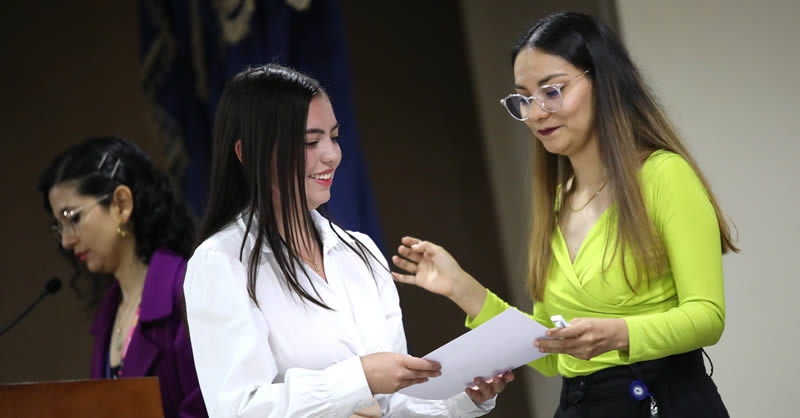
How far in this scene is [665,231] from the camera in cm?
152

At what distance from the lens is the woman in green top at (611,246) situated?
146cm

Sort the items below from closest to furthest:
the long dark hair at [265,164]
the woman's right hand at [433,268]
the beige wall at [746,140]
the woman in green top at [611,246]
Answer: the woman in green top at [611,246] → the long dark hair at [265,164] → the woman's right hand at [433,268] → the beige wall at [746,140]

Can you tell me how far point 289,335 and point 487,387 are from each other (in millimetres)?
397

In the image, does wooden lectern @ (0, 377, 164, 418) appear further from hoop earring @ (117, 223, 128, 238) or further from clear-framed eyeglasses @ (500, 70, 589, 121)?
clear-framed eyeglasses @ (500, 70, 589, 121)

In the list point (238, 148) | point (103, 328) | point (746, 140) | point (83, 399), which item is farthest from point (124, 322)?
point (746, 140)

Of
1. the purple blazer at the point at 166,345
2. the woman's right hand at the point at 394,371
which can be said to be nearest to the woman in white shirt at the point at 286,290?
the woman's right hand at the point at 394,371

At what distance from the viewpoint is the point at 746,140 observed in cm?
234

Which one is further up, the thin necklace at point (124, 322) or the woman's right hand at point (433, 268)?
the woman's right hand at point (433, 268)

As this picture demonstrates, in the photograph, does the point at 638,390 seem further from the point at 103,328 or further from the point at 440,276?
the point at 103,328

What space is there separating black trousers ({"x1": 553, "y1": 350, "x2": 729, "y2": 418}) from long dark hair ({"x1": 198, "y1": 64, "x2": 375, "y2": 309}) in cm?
55

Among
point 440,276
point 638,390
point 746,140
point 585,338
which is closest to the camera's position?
point 585,338

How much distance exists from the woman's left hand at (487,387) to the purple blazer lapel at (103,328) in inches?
48.9

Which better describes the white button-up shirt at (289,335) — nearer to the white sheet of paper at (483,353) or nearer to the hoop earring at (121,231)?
the white sheet of paper at (483,353)

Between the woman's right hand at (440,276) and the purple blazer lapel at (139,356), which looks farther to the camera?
the purple blazer lapel at (139,356)
